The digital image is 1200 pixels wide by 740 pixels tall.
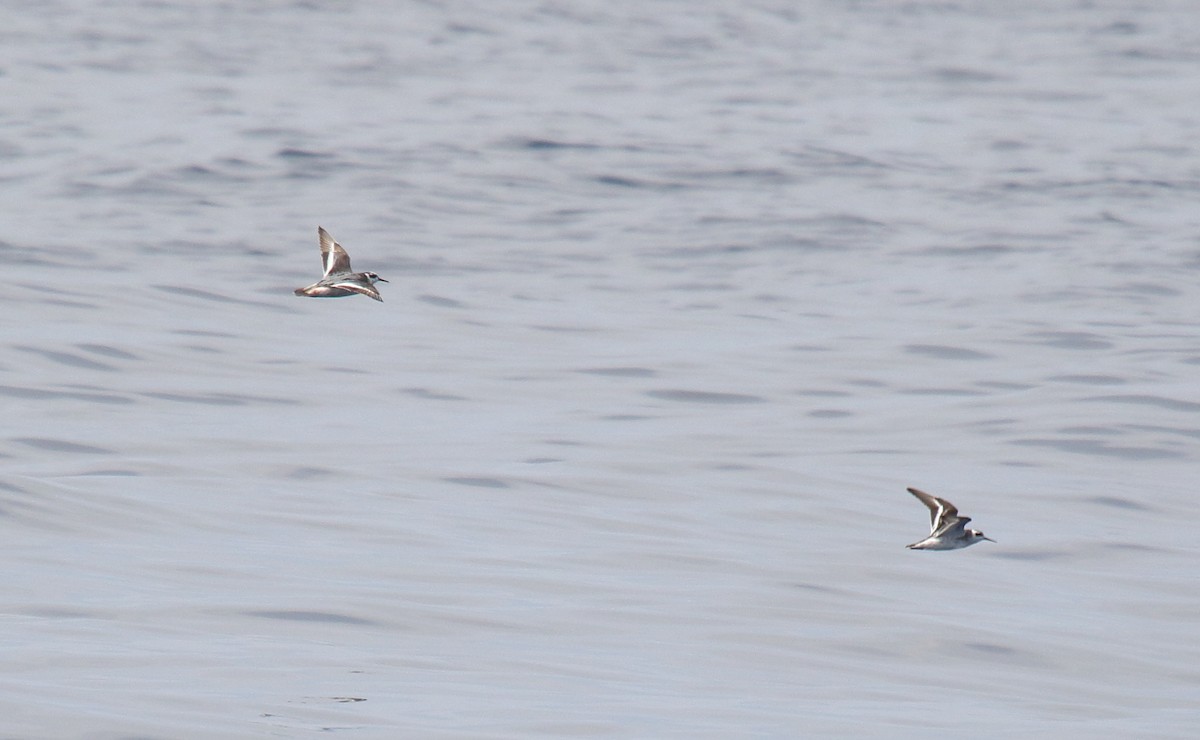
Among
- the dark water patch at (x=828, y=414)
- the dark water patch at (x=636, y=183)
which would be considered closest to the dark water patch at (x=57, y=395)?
the dark water patch at (x=828, y=414)

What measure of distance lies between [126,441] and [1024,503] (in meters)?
5.94

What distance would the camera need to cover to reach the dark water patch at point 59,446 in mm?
12234

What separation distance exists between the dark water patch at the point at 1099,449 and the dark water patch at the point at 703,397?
2230 mm

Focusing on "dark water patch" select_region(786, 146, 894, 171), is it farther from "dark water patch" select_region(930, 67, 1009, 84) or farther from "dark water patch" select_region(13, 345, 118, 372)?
"dark water patch" select_region(13, 345, 118, 372)

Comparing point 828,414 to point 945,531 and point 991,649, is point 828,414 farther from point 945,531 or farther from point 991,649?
point 991,649

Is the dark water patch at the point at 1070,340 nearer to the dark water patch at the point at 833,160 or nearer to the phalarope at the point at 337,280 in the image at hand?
the phalarope at the point at 337,280

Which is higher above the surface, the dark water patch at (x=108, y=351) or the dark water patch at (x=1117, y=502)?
the dark water patch at (x=108, y=351)

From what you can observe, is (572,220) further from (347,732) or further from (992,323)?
(347,732)

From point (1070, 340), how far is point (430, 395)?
245 inches

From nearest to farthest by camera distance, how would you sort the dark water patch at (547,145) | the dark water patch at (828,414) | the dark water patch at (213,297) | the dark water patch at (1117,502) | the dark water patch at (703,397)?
the dark water patch at (1117,502), the dark water patch at (828,414), the dark water patch at (703,397), the dark water patch at (213,297), the dark water patch at (547,145)

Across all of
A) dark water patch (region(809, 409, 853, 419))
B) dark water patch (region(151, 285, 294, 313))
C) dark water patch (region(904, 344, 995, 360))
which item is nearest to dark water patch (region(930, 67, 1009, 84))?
dark water patch (region(904, 344, 995, 360))

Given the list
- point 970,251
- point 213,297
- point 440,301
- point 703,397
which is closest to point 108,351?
point 213,297

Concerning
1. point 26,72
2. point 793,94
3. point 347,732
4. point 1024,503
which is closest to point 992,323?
point 1024,503

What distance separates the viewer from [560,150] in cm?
2920
